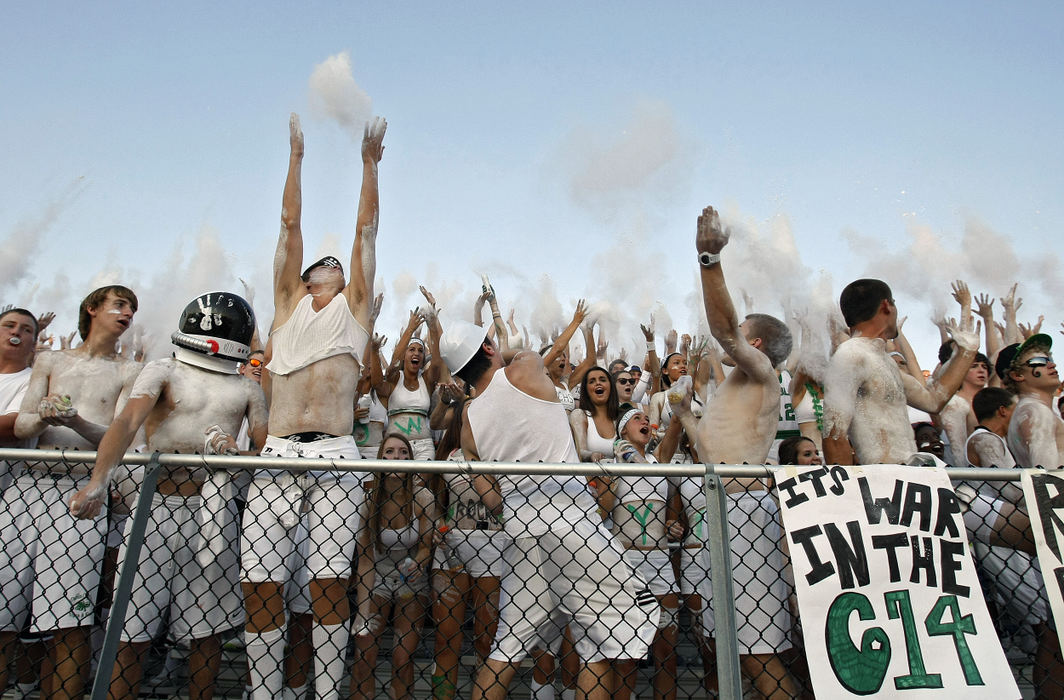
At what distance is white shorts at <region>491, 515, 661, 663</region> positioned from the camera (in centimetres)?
332

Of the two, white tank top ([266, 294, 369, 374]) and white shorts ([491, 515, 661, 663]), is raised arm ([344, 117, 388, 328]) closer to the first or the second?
white tank top ([266, 294, 369, 374])

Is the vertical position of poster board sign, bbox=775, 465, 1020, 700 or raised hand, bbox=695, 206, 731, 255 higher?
raised hand, bbox=695, 206, 731, 255

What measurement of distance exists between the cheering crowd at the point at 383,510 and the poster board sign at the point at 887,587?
1.38ft

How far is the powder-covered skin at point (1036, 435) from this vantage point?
427cm

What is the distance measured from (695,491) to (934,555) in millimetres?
1379

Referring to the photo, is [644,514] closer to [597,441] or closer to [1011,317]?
[597,441]

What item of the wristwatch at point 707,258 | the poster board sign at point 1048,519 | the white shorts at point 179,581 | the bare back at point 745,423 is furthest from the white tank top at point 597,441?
the poster board sign at point 1048,519

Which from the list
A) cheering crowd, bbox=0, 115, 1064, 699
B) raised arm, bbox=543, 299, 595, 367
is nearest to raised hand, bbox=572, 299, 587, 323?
raised arm, bbox=543, 299, 595, 367

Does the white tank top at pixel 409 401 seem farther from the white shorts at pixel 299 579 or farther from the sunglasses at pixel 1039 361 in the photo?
the sunglasses at pixel 1039 361

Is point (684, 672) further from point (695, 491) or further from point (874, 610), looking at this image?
point (874, 610)

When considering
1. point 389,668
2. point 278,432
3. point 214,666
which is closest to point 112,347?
point 278,432

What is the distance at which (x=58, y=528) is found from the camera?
3738 millimetres

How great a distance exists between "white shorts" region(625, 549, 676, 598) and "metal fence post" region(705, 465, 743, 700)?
2.78ft

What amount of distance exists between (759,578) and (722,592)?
100 cm
